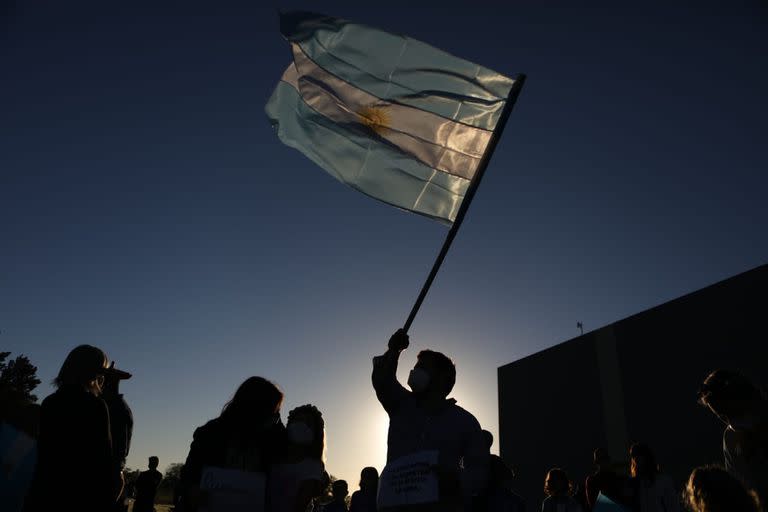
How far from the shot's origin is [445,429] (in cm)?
292

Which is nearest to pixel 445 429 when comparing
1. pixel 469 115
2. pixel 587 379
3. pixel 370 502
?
pixel 469 115

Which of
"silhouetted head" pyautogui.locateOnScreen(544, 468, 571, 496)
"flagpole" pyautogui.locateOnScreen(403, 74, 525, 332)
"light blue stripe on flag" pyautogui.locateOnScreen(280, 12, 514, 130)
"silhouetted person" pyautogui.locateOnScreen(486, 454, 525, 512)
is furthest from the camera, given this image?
"silhouetted head" pyautogui.locateOnScreen(544, 468, 571, 496)

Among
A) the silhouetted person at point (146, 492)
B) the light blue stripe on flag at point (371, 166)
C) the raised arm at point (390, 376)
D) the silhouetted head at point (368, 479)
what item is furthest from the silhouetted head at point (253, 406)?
the silhouetted person at point (146, 492)

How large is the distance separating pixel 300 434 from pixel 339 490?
212 inches

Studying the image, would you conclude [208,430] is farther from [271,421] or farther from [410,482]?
[410,482]

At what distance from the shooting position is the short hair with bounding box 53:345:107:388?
2961 mm

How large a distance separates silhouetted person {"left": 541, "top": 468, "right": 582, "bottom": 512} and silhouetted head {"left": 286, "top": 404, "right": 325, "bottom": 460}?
414 centimetres

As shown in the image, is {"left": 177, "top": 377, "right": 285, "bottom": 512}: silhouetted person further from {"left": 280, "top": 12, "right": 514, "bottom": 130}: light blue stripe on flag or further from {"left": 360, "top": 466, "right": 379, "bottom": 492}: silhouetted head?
{"left": 360, "top": 466, "right": 379, "bottom": 492}: silhouetted head

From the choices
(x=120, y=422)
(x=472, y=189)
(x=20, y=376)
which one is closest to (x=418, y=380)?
(x=472, y=189)

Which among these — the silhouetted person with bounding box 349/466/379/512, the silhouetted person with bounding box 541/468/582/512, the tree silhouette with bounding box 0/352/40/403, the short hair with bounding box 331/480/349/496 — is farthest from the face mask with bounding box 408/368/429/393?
the tree silhouette with bounding box 0/352/40/403

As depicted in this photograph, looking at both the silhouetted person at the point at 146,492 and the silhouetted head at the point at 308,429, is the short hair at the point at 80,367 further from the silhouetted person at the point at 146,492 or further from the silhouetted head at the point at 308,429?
the silhouetted person at the point at 146,492

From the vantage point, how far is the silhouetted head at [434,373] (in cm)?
306

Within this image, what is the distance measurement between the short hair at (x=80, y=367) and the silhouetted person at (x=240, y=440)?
2.21ft

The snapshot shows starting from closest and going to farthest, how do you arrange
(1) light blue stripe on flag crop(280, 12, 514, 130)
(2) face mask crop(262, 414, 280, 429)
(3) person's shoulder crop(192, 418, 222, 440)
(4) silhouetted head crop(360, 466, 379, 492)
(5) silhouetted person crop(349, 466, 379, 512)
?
(3) person's shoulder crop(192, 418, 222, 440) < (2) face mask crop(262, 414, 280, 429) < (1) light blue stripe on flag crop(280, 12, 514, 130) < (5) silhouetted person crop(349, 466, 379, 512) < (4) silhouetted head crop(360, 466, 379, 492)
